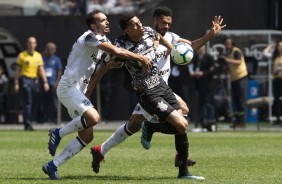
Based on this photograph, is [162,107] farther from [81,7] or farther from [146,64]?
[81,7]

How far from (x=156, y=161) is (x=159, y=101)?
3334mm

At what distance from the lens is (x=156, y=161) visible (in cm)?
1580

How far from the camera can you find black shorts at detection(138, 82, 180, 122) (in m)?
12.6

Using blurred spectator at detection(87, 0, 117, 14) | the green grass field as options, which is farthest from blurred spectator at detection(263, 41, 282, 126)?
blurred spectator at detection(87, 0, 117, 14)

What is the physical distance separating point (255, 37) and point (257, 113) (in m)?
2.22

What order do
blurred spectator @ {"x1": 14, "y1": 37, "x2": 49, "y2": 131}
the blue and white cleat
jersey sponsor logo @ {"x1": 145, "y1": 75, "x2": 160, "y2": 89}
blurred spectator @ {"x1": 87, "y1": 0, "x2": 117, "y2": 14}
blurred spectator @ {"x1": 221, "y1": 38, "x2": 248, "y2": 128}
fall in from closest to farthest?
1. the blue and white cleat
2. jersey sponsor logo @ {"x1": 145, "y1": 75, "x2": 160, "y2": 89}
3. blurred spectator @ {"x1": 14, "y1": 37, "x2": 49, "y2": 131}
4. blurred spectator @ {"x1": 221, "y1": 38, "x2": 248, "y2": 128}
5. blurred spectator @ {"x1": 87, "y1": 0, "x2": 117, "y2": 14}

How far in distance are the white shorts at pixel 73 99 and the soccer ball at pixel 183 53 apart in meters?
1.31

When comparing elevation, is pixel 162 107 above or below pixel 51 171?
above

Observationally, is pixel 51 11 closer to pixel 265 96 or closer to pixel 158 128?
pixel 265 96

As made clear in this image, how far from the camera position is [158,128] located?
42.6ft

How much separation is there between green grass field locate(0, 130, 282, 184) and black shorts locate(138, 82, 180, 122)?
0.84 meters

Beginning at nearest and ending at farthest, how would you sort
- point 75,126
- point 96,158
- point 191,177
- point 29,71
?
point 191,177 → point 75,126 → point 96,158 → point 29,71

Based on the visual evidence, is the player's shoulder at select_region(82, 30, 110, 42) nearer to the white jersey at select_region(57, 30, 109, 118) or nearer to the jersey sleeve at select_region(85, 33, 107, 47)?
the jersey sleeve at select_region(85, 33, 107, 47)

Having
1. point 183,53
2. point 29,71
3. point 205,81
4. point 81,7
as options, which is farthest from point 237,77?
point 183,53
